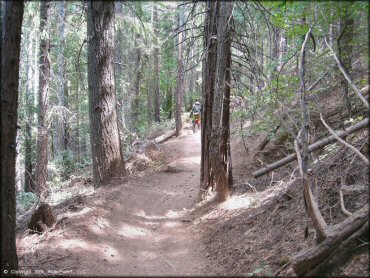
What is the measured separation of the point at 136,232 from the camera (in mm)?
7582

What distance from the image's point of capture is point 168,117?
31016mm

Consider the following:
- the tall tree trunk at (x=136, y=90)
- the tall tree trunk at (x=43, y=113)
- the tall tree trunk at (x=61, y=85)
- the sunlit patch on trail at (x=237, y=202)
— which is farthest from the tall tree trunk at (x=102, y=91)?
the tall tree trunk at (x=136, y=90)

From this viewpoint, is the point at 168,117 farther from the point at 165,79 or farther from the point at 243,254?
the point at 243,254

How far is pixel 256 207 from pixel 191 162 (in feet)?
26.0

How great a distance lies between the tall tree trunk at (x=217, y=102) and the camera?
7.84 m

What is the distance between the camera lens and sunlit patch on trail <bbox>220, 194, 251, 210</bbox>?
25.5 ft

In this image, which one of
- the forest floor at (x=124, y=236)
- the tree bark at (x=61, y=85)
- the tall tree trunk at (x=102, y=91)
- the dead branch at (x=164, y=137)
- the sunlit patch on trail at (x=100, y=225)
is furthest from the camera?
the dead branch at (x=164, y=137)

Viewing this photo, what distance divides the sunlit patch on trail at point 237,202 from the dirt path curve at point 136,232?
110 cm

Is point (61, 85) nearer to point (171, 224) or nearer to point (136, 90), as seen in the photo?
point (136, 90)

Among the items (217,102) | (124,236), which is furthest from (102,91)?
(124,236)

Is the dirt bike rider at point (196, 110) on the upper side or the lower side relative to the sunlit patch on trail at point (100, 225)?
upper

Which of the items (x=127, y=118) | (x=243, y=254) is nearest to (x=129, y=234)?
(x=243, y=254)

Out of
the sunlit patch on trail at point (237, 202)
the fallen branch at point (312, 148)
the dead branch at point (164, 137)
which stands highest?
the fallen branch at point (312, 148)

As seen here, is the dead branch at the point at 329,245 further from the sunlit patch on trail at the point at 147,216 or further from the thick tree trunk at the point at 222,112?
the sunlit patch on trail at the point at 147,216
